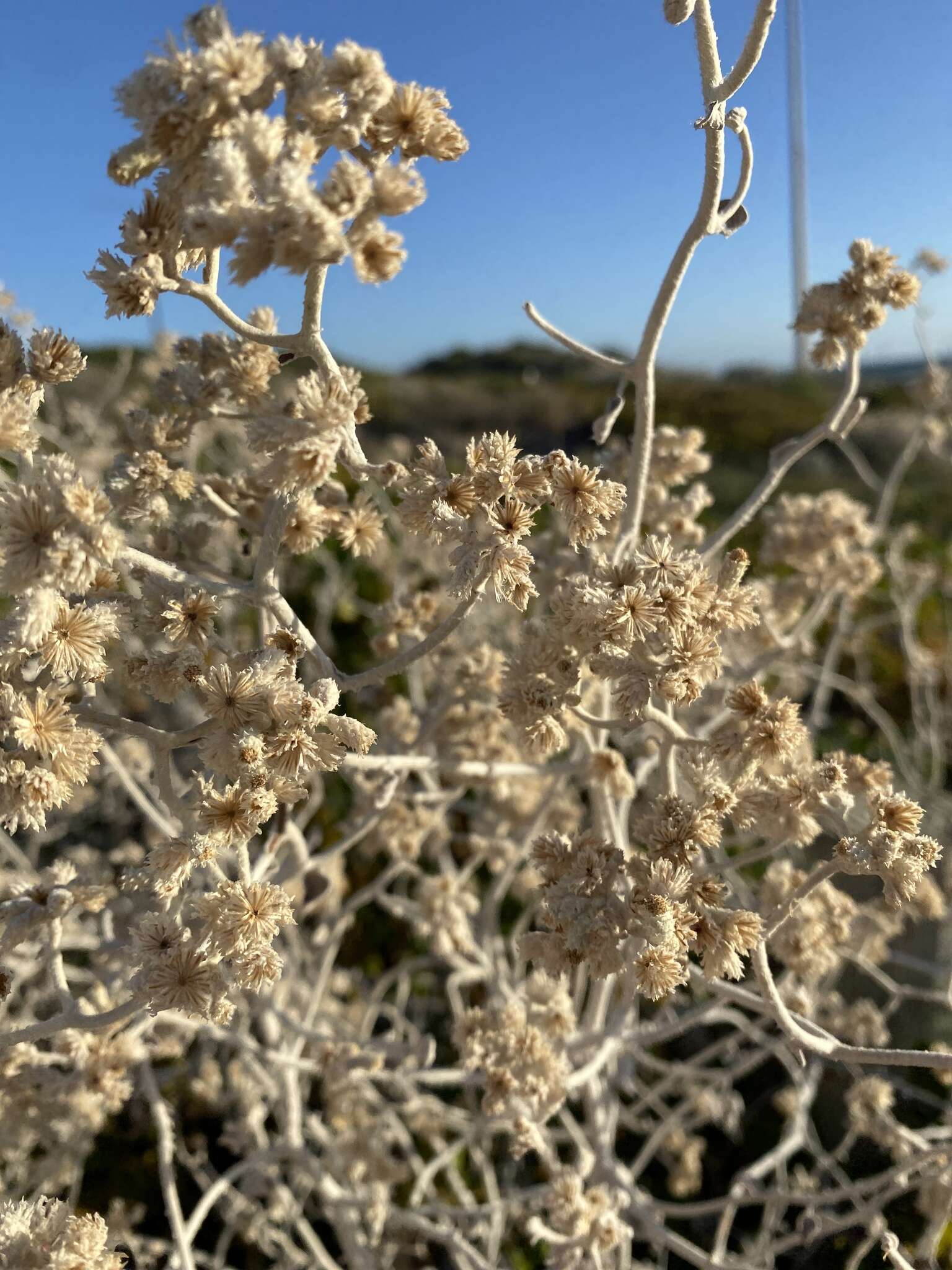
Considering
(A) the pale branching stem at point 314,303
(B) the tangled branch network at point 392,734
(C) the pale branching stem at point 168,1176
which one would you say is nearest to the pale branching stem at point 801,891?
(B) the tangled branch network at point 392,734

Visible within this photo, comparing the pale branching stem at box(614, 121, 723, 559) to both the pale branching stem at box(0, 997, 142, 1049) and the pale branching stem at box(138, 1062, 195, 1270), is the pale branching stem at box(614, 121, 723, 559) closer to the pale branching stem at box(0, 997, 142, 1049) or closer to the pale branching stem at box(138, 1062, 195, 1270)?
the pale branching stem at box(0, 997, 142, 1049)

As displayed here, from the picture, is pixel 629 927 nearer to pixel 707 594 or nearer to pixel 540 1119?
pixel 707 594

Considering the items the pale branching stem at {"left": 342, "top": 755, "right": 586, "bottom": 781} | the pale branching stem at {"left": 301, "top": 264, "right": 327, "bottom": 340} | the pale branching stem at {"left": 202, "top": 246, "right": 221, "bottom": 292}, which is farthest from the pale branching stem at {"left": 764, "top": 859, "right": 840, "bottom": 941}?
the pale branching stem at {"left": 202, "top": 246, "right": 221, "bottom": 292}

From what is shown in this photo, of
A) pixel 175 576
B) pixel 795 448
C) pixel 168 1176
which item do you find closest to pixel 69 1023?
pixel 175 576

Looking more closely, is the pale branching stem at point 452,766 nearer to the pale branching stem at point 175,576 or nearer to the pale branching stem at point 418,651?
the pale branching stem at point 418,651

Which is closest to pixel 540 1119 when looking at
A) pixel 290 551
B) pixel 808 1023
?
pixel 808 1023

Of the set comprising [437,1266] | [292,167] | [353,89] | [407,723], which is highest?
[353,89]
